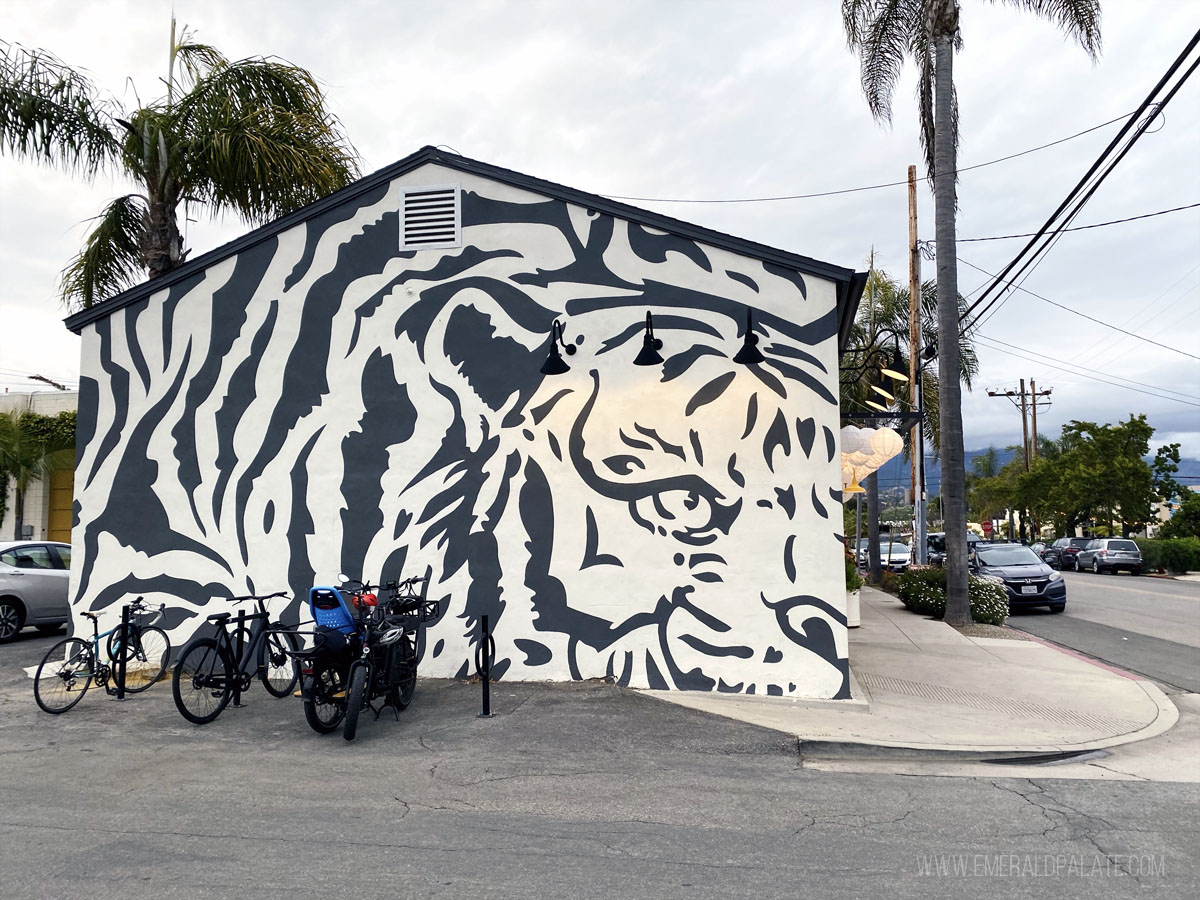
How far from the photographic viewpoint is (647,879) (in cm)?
443

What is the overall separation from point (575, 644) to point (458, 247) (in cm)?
476

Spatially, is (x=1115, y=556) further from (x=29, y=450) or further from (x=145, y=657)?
(x=29, y=450)

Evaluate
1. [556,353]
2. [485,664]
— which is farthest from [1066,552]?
[485,664]

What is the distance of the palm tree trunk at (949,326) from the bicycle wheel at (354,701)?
12045mm

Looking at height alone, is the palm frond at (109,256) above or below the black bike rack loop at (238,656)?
above

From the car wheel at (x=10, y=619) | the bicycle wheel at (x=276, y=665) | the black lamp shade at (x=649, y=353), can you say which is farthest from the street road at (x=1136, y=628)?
the car wheel at (x=10, y=619)

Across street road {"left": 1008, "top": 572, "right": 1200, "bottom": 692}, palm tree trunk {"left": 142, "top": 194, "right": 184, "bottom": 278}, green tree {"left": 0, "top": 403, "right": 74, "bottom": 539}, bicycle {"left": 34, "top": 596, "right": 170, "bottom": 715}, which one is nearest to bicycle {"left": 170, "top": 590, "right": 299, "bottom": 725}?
bicycle {"left": 34, "top": 596, "right": 170, "bottom": 715}

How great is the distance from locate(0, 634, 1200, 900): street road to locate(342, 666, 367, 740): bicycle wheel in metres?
0.19

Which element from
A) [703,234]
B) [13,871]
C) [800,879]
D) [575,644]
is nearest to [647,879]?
[800,879]

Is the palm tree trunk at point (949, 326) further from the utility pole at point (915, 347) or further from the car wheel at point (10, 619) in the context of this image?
the car wheel at point (10, 619)

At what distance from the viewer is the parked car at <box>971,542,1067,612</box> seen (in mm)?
19609

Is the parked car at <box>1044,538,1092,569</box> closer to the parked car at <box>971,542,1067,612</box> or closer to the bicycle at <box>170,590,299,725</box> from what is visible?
the parked car at <box>971,542,1067,612</box>

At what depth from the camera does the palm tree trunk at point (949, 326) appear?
1589 centimetres

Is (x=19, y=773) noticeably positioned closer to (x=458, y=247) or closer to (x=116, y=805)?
(x=116, y=805)
